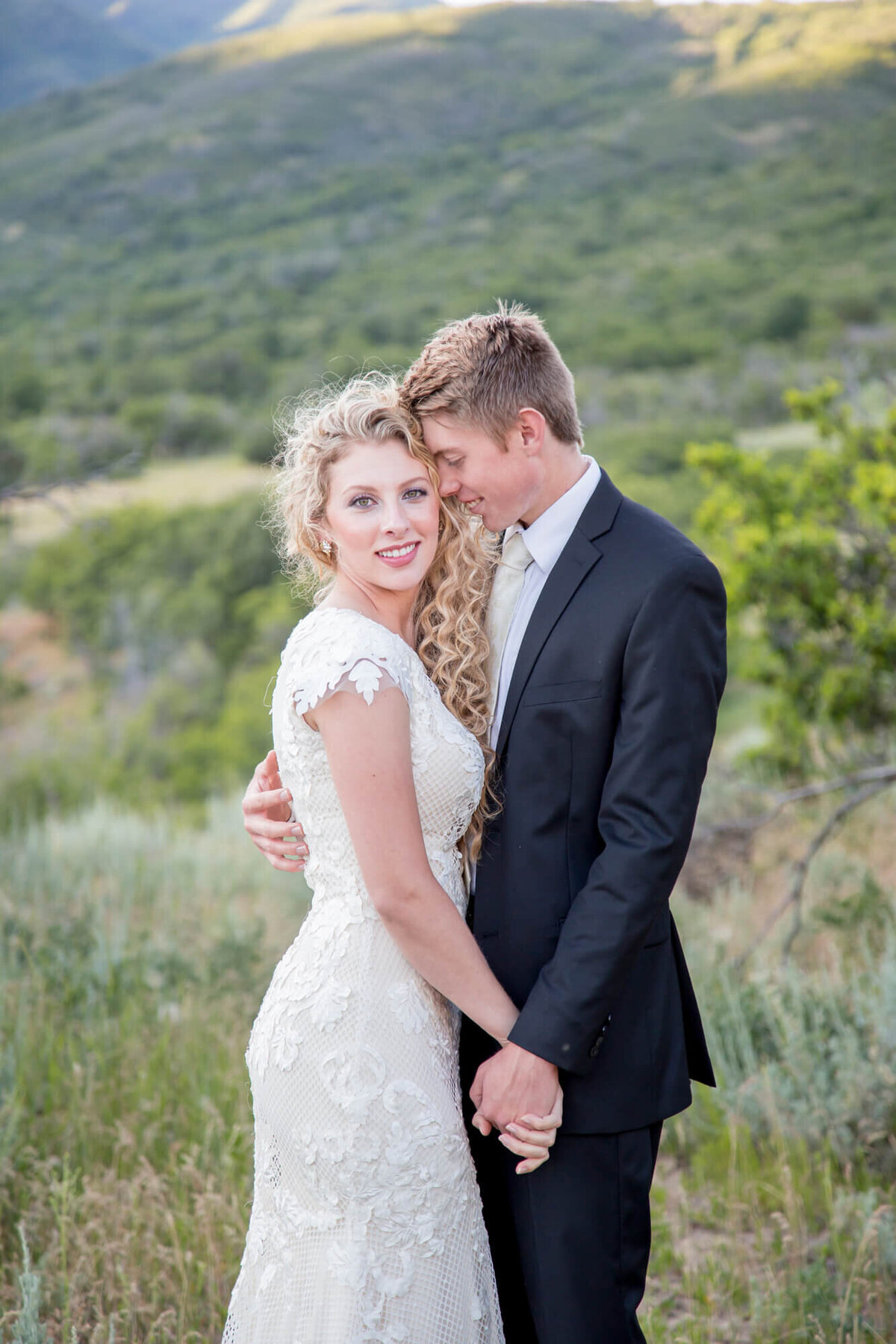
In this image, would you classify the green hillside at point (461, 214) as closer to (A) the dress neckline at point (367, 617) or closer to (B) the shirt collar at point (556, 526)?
(B) the shirt collar at point (556, 526)

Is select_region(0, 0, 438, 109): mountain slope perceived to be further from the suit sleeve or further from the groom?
the suit sleeve

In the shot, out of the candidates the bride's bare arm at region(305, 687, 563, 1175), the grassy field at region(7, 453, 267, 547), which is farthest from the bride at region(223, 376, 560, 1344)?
the grassy field at region(7, 453, 267, 547)

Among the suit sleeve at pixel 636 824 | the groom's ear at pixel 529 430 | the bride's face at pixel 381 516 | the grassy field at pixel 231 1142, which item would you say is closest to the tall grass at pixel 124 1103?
the grassy field at pixel 231 1142

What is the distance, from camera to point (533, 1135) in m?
1.92

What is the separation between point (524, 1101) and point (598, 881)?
16.4 inches

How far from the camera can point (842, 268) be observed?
34.9 metres

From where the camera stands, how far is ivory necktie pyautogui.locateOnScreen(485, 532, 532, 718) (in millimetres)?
2355

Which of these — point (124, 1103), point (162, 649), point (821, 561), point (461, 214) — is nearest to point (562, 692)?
point (124, 1103)

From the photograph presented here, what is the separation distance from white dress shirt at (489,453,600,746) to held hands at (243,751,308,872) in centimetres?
56

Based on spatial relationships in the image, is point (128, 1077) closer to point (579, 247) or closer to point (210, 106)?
point (579, 247)

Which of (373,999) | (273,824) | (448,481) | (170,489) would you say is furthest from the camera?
(170,489)

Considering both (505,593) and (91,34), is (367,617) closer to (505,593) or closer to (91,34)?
(505,593)

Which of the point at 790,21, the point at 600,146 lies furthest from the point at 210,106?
the point at 790,21

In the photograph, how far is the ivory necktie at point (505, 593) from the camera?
7.73 feet
